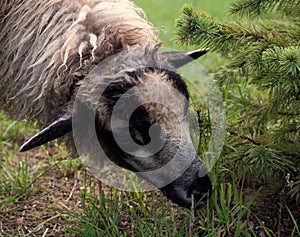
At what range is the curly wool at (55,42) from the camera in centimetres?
346

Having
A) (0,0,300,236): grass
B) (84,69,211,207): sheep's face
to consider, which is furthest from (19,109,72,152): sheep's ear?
(0,0,300,236): grass

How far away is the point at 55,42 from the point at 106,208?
1.06m

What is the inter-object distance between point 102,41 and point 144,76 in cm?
36

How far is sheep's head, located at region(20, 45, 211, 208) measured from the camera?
3227 millimetres

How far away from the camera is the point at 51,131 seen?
3.13 meters

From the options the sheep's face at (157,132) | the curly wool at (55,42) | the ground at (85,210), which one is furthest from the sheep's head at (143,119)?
the ground at (85,210)

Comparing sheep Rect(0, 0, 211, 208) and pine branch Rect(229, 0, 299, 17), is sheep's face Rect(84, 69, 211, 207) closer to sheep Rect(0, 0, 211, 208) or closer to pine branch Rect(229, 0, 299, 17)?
sheep Rect(0, 0, 211, 208)

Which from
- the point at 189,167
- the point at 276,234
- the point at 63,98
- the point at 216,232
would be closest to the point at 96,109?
the point at 63,98

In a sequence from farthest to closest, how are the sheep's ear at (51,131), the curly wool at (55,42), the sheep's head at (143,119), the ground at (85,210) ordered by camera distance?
the ground at (85,210)
the curly wool at (55,42)
the sheep's head at (143,119)
the sheep's ear at (51,131)

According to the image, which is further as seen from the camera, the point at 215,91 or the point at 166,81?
the point at 215,91

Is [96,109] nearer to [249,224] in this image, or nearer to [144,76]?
[144,76]

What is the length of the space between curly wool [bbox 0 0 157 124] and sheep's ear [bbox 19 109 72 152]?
297mm

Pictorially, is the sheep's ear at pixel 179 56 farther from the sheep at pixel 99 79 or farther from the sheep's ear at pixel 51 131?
the sheep's ear at pixel 51 131

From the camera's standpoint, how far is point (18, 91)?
3758 mm
